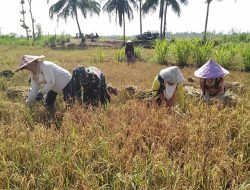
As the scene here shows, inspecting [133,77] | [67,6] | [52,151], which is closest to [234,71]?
[133,77]

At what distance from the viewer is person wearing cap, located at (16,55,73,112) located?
4250 mm

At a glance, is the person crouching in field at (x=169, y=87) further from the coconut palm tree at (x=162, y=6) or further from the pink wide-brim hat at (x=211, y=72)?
the coconut palm tree at (x=162, y=6)

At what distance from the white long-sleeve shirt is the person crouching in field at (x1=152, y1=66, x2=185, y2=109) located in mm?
1213

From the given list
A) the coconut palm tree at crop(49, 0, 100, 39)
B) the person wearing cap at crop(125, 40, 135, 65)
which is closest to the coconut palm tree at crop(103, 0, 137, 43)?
the coconut palm tree at crop(49, 0, 100, 39)

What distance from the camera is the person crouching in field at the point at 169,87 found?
4125 mm

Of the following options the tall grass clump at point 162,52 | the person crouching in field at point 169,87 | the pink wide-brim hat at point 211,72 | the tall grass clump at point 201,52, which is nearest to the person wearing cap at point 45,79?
the person crouching in field at point 169,87

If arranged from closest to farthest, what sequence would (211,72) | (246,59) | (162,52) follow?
(211,72), (246,59), (162,52)

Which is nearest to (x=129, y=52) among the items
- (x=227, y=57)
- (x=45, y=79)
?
(x=227, y=57)

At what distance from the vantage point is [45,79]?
4340mm

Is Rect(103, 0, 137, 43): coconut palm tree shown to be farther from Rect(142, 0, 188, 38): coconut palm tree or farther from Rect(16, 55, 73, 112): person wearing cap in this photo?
Rect(16, 55, 73, 112): person wearing cap

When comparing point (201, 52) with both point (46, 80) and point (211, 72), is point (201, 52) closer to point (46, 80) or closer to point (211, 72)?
point (211, 72)

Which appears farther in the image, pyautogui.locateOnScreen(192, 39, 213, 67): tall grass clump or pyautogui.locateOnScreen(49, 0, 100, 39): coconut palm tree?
pyautogui.locateOnScreen(49, 0, 100, 39): coconut palm tree

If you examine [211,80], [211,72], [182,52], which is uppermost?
[211,72]

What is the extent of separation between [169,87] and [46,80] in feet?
4.92
